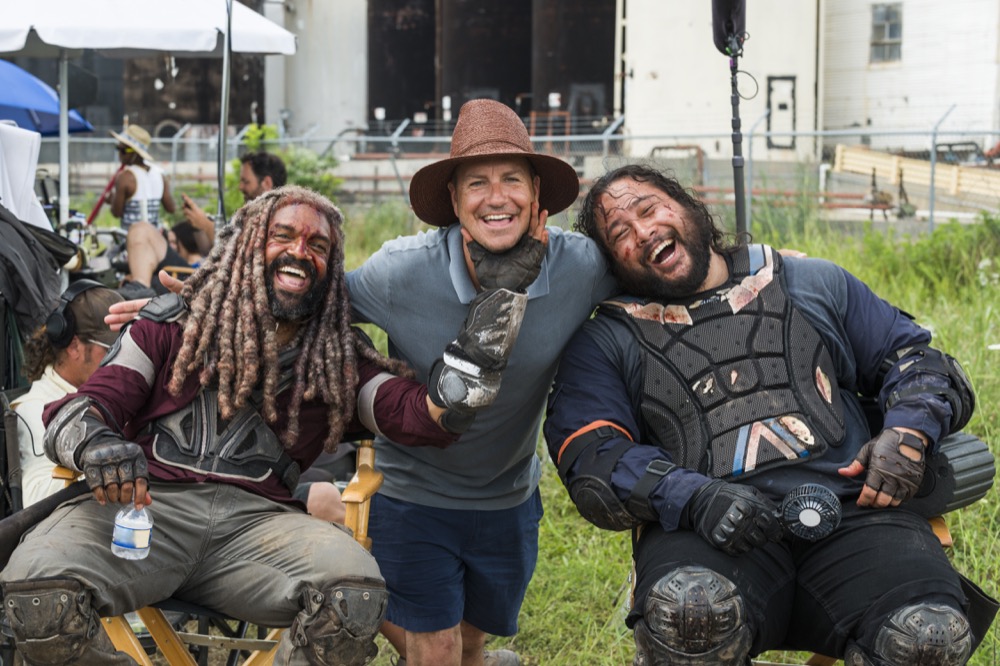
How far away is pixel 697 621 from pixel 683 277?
97cm

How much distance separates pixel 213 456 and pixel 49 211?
18.5 feet

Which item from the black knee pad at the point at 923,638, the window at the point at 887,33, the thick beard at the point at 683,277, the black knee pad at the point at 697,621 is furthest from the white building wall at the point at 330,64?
the black knee pad at the point at 923,638

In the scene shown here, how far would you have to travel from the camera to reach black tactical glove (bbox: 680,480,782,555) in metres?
2.85

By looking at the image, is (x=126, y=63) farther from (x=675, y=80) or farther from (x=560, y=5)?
(x=675, y=80)

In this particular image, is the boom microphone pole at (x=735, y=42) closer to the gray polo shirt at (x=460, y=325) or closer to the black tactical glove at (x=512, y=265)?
the gray polo shirt at (x=460, y=325)

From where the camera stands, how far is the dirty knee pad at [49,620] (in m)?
2.78

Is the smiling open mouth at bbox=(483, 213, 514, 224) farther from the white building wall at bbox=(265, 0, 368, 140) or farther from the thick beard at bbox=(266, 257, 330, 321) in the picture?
the white building wall at bbox=(265, 0, 368, 140)

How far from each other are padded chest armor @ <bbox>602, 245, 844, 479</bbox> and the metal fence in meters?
5.18

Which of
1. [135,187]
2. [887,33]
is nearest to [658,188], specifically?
[135,187]

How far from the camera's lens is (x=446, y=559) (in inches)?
142

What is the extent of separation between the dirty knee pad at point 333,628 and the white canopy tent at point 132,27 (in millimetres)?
4495

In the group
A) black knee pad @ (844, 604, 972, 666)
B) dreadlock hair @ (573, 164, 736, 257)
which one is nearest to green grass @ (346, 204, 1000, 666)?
black knee pad @ (844, 604, 972, 666)

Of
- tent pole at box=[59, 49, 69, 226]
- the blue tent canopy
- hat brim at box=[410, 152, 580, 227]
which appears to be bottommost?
hat brim at box=[410, 152, 580, 227]

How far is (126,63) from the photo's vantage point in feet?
89.4
